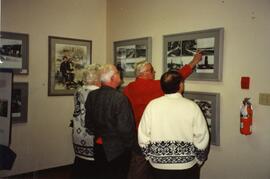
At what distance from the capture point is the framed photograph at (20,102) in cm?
363

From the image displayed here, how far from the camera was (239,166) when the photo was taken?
8.93ft

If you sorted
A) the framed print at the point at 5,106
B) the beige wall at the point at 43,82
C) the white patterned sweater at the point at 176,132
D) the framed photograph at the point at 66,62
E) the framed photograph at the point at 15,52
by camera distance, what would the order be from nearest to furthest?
the white patterned sweater at the point at 176,132, the framed print at the point at 5,106, the framed photograph at the point at 15,52, the beige wall at the point at 43,82, the framed photograph at the point at 66,62

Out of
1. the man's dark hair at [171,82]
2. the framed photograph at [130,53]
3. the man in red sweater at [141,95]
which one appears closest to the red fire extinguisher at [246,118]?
the man in red sweater at [141,95]

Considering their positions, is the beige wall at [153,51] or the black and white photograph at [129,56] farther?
the black and white photograph at [129,56]

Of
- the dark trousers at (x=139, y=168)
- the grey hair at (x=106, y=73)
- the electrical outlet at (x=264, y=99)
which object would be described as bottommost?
the dark trousers at (x=139, y=168)

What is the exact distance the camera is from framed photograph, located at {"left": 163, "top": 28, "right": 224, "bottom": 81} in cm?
290

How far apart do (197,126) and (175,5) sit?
1886 mm

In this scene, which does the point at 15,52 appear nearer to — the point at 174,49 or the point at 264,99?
the point at 174,49

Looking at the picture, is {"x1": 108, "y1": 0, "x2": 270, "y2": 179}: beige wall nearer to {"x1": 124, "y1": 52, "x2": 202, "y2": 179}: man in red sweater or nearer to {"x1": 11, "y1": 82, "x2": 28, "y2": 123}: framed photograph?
{"x1": 124, "y1": 52, "x2": 202, "y2": 179}: man in red sweater

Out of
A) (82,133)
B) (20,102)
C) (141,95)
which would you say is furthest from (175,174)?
(20,102)

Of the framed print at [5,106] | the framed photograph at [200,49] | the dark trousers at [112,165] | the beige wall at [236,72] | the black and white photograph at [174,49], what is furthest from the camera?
the black and white photograph at [174,49]

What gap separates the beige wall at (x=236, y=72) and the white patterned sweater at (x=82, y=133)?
1255 mm

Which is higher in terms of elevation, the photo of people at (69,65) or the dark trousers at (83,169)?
the photo of people at (69,65)

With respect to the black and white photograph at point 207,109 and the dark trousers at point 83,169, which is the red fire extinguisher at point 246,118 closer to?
the black and white photograph at point 207,109
